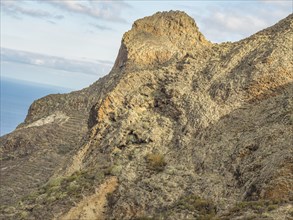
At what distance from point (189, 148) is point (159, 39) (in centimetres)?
3050

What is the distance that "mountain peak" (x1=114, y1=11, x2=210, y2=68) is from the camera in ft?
169

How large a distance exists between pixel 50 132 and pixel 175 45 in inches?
656

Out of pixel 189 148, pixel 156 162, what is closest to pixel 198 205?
pixel 156 162

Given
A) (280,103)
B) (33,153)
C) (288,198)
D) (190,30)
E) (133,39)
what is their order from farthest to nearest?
(190,30)
(133,39)
(33,153)
(280,103)
(288,198)

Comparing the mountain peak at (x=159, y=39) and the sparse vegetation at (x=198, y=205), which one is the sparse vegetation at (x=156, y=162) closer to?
the sparse vegetation at (x=198, y=205)

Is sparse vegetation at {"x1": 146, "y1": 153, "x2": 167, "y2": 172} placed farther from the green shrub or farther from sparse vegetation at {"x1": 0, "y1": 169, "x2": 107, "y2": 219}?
the green shrub

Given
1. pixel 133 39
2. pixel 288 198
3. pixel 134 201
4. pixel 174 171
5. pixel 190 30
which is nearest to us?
pixel 288 198

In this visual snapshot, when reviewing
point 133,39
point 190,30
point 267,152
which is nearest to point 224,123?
point 267,152

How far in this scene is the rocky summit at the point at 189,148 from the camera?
21891 millimetres

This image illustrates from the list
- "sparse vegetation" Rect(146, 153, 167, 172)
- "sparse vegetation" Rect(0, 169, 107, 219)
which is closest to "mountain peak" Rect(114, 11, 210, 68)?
"sparse vegetation" Rect(146, 153, 167, 172)

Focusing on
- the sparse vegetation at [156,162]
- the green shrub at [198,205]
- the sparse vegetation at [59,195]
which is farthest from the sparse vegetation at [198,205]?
the sparse vegetation at [59,195]

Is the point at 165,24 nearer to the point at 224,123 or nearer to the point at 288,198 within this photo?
the point at 224,123

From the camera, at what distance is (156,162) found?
2658cm

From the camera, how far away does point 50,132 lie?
170 feet
